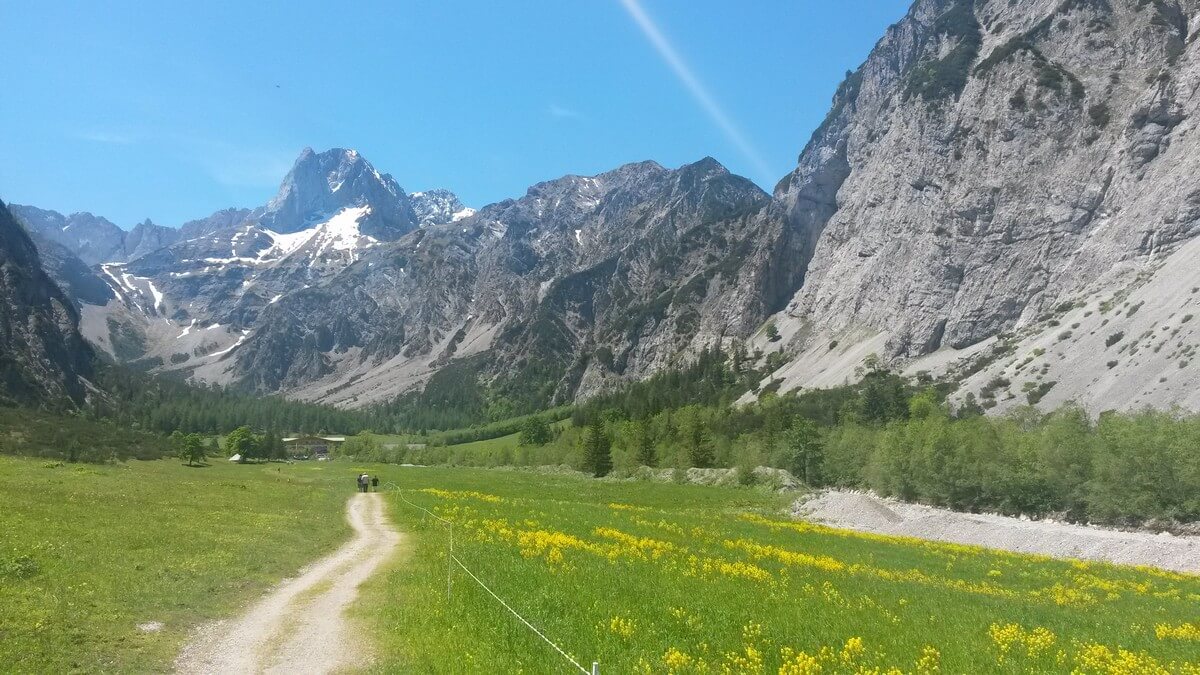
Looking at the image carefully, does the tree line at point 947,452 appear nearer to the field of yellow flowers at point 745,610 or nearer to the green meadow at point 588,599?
the green meadow at point 588,599

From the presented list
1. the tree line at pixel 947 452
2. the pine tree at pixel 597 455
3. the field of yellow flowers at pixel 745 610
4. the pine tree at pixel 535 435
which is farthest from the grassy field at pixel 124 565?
the pine tree at pixel 535 435

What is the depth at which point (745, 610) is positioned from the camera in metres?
16.2

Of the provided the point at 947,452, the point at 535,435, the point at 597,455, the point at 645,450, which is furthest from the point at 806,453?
the point at 535,435

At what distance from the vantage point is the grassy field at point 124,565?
1291 centimetres

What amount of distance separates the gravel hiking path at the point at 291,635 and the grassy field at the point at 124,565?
658mm

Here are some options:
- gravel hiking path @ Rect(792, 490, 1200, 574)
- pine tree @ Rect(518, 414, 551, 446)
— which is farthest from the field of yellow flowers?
pine tree @ Rect(518, 414, 551, 446)

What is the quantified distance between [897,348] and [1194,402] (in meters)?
93.2

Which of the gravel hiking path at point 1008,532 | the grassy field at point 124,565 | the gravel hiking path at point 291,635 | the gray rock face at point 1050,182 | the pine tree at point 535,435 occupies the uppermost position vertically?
the gray rock face at point 1050,182

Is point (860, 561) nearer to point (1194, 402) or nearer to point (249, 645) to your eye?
point (249, 645)

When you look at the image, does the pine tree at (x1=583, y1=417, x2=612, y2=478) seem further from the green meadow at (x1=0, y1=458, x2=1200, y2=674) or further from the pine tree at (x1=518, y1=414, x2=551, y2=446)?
the green meadow at (x1=0, y1=458, x2=1200, y2=674)

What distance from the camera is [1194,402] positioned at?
82.0m

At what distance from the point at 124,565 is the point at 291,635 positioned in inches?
350

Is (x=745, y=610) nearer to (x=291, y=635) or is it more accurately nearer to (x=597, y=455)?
(x=291, y=635)

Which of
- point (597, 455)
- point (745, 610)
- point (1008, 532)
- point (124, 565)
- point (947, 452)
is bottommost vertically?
point (1008, 532)
